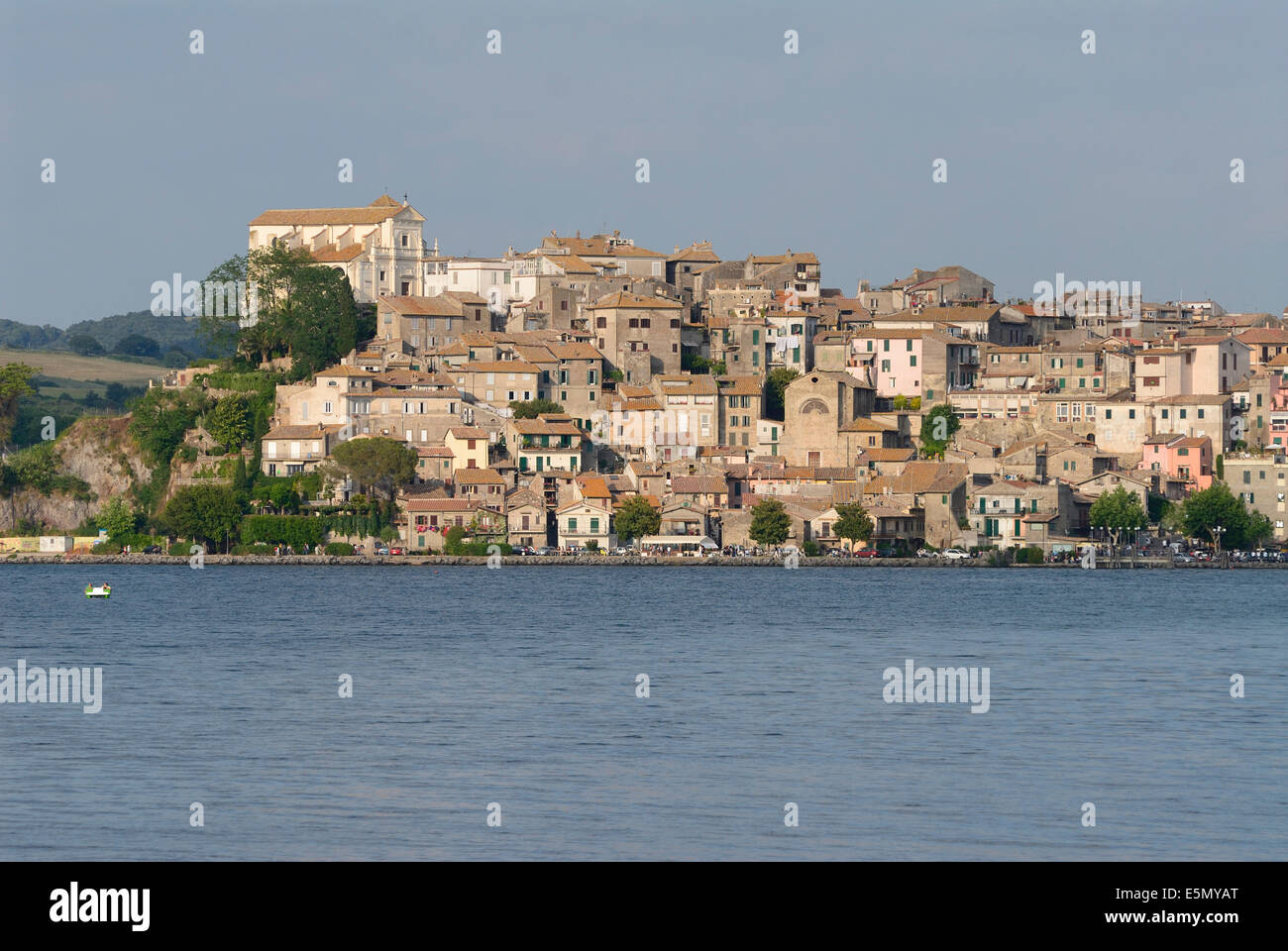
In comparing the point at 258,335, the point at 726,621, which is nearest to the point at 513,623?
the point at 726,621

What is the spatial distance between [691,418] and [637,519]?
6.91 meters

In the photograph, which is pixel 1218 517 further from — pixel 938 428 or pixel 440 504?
pixel 440 504

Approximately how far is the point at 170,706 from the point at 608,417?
1790 inches

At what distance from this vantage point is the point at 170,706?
89.8ft

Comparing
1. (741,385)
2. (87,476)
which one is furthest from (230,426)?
(741,385)

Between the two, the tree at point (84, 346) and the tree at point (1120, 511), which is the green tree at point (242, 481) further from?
the tree at point (84, 346)

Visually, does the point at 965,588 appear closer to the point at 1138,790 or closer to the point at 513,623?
the point at 513,623

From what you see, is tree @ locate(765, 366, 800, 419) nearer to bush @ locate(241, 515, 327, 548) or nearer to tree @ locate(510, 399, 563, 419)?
tree @ locate(510, 399, 563, 419)

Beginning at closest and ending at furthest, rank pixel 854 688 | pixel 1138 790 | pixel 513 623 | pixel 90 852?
pixel 90 852 < pixel 1138 790 < pixel 854 688 < pixel 513 623

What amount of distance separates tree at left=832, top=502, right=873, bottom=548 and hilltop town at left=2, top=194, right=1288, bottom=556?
0.30 ft

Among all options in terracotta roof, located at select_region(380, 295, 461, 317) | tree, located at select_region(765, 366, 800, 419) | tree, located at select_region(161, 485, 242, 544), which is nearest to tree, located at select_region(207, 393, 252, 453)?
tree, located at select_region(161, 485, 242, 544)

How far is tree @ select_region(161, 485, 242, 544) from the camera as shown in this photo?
68.3 meters

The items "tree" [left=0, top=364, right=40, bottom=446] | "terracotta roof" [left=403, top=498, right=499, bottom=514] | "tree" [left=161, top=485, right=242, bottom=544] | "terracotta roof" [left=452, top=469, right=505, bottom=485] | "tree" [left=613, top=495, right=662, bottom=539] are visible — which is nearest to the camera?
"tree" [left=613, top=495, right=662, bottom=539]
